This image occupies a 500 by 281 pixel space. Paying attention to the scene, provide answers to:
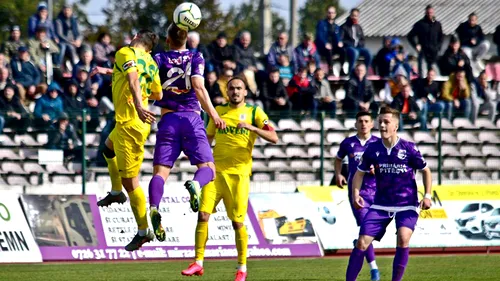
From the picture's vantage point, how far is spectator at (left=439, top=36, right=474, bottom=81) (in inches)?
1005

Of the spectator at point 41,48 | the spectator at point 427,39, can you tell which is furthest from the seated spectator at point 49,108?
the spectator at point 427,39

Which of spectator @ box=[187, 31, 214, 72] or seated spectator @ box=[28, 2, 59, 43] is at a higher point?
seated spectator @ box=[28, 2, 59, 43]

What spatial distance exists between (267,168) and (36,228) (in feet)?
17.9

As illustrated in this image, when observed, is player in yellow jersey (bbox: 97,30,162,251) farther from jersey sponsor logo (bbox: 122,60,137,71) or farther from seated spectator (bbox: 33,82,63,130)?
seated spectator (bbox: 33,82,63,130)

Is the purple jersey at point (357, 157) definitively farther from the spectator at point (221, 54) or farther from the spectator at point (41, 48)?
the spectator at point (41, 48)

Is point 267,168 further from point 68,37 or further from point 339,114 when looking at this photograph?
point 68,37

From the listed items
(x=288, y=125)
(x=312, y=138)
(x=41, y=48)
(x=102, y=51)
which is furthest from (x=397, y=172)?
(x=41, y=48)

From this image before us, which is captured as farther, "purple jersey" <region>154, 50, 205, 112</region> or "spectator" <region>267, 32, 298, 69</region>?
"spectator" <region>267, 32, 298, 69</region>

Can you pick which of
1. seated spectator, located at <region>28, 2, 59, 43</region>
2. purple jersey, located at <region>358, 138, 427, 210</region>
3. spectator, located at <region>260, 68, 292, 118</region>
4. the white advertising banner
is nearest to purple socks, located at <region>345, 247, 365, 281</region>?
purple jersey, located at <region>358, 138, 427, 210</region>

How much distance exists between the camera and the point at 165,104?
42.2 ft

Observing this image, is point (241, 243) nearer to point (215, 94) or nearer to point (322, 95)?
point (215, 94)

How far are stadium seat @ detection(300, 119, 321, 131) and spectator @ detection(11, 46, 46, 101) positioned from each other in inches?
209

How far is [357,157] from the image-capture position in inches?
625

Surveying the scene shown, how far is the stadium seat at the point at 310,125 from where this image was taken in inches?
886
